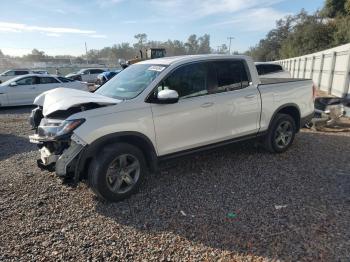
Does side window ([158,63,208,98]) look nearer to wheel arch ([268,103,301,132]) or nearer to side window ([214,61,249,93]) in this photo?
side window ([214,61,249,93])

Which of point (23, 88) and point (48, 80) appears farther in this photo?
point (48, 80)

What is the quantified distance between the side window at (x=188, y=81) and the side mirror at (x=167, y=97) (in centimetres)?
29

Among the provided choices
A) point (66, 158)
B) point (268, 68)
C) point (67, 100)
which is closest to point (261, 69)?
point (268, 68)

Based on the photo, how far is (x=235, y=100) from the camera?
15.5 ft

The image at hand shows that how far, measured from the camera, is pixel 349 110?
27.3 feet

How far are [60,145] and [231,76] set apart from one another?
2930 mm

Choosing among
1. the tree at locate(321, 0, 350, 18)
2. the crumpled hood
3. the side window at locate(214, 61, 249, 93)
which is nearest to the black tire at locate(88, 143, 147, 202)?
the crumpled hood

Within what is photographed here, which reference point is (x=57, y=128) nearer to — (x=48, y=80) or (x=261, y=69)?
(x=261, y=69)

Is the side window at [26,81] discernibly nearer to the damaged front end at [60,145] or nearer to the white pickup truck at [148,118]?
the white pickup truck at [148,118]

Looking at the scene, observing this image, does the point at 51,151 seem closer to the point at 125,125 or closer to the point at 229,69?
the point at 125,125

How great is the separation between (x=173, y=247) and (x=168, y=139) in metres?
1.58

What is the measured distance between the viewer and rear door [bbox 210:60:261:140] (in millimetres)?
4637

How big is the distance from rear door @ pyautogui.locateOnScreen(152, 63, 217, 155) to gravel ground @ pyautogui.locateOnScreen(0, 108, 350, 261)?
→ 2.19ft

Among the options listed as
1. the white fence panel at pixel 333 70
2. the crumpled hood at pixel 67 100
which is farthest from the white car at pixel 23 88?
the white fence panel at pixel 333 70
